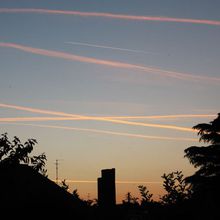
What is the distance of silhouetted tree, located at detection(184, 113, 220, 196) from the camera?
34531 mm

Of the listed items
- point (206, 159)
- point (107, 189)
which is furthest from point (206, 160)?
point (107, 189)

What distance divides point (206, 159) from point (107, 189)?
13.5 metres

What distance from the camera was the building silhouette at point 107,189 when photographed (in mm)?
24328

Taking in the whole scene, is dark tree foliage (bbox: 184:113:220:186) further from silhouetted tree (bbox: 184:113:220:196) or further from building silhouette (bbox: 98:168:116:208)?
building silhouette (bbox: 98:168:116:208)

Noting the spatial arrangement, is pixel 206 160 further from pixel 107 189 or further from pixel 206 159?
pixel 107 189

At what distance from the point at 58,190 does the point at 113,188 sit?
2.81 meters

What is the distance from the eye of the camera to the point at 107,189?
2444 centimetres

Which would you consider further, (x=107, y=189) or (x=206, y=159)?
(x=206, y=159)

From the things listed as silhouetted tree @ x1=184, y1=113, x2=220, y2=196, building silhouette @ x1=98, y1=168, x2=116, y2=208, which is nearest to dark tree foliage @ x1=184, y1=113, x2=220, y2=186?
silhouetted tree @ x1=184, y1=113, x2=220, y2=196

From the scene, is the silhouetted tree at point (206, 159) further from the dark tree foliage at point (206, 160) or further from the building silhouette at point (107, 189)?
the building silhouette at point (107, 189)

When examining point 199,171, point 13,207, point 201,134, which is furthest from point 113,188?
point 201,134

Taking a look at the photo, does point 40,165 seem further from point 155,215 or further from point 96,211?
point 155,215

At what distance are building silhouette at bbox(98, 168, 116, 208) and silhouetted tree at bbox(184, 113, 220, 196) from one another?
11.0m

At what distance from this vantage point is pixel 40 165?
21203 millimetres
